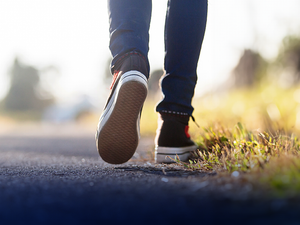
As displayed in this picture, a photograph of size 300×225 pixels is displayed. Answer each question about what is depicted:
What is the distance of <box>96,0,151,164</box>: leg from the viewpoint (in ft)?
3.76

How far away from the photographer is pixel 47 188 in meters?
0.78

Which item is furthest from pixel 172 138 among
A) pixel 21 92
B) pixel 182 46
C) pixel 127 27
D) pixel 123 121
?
pixel 21 92

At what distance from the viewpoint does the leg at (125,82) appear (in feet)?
3.76

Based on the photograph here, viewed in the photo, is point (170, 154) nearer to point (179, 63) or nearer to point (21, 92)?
point (179, 63)

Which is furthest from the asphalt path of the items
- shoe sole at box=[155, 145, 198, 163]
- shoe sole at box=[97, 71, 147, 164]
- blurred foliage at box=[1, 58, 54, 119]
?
blurred foliage at box=[1, 58, 54, 119]

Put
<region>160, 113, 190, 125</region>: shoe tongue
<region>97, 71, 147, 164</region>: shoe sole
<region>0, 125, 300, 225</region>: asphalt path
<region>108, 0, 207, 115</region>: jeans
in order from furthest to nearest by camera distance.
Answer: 1. <region>160, 113, 190, 125</region>: shoe tongue
2. <region>108, 0, 207, 115</region>: jeans
3. <region>97, 71, 147, 164</region>: shoe sole
4. <region>0, 125, 300, 225</region>: asphalt path

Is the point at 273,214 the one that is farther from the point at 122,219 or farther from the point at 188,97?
the point at 188,97

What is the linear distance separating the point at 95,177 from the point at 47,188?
8.1 inches

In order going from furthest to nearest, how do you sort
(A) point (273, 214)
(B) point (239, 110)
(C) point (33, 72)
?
1. (C) point (33, 72)
2. (B) point (239, 110)
3. (A) point (273, 214)

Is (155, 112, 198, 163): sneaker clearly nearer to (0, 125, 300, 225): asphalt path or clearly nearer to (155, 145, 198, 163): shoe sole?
(155, 145, 198, 163): shoe sole

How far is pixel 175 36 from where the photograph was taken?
1353mm

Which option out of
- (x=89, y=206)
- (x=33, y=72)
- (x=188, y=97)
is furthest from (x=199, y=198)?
(x=33, y=72)

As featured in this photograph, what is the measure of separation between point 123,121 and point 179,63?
1.37ft

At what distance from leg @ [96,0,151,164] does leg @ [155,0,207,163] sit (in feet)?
0.48
